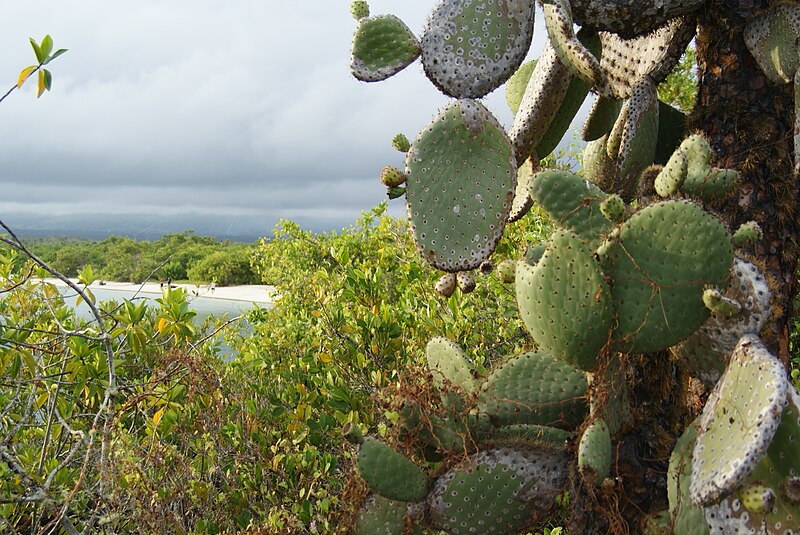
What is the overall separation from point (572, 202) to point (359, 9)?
761 mm

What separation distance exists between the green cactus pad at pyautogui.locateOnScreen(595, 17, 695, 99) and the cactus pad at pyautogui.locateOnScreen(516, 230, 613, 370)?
0.55m

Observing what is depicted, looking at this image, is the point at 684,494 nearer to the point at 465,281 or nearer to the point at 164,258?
the point at 465,281

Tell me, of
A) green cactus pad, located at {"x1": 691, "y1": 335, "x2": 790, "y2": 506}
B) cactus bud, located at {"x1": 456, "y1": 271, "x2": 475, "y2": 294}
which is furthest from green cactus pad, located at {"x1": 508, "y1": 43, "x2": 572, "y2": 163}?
green cactus pad, located at {"x1": 691, "y1": 335, "x2": 790, "y2": 506}

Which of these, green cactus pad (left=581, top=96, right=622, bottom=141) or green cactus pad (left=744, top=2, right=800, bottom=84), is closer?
green cactus pad (left=744, top=2, right=800, bottom=84)

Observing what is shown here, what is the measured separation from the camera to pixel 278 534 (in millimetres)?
2807

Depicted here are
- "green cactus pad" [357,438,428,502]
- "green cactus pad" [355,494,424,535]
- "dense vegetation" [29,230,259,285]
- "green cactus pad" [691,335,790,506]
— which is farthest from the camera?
"dense vegetation" [29,230,259,285]

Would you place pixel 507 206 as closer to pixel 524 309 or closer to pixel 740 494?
pixel 524 309

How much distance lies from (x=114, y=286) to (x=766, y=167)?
26983mm

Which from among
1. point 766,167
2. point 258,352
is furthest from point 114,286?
point 766,167

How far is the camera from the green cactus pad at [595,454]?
5.16 ft

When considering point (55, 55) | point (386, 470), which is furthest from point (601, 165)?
point (55, 55)

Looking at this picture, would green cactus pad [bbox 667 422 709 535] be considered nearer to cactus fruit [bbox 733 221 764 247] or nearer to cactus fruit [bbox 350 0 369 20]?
cactus fruit [bbox 733 221 764 247]

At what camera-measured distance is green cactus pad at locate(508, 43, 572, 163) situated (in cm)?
199

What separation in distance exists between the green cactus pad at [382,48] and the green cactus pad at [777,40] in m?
0.85
